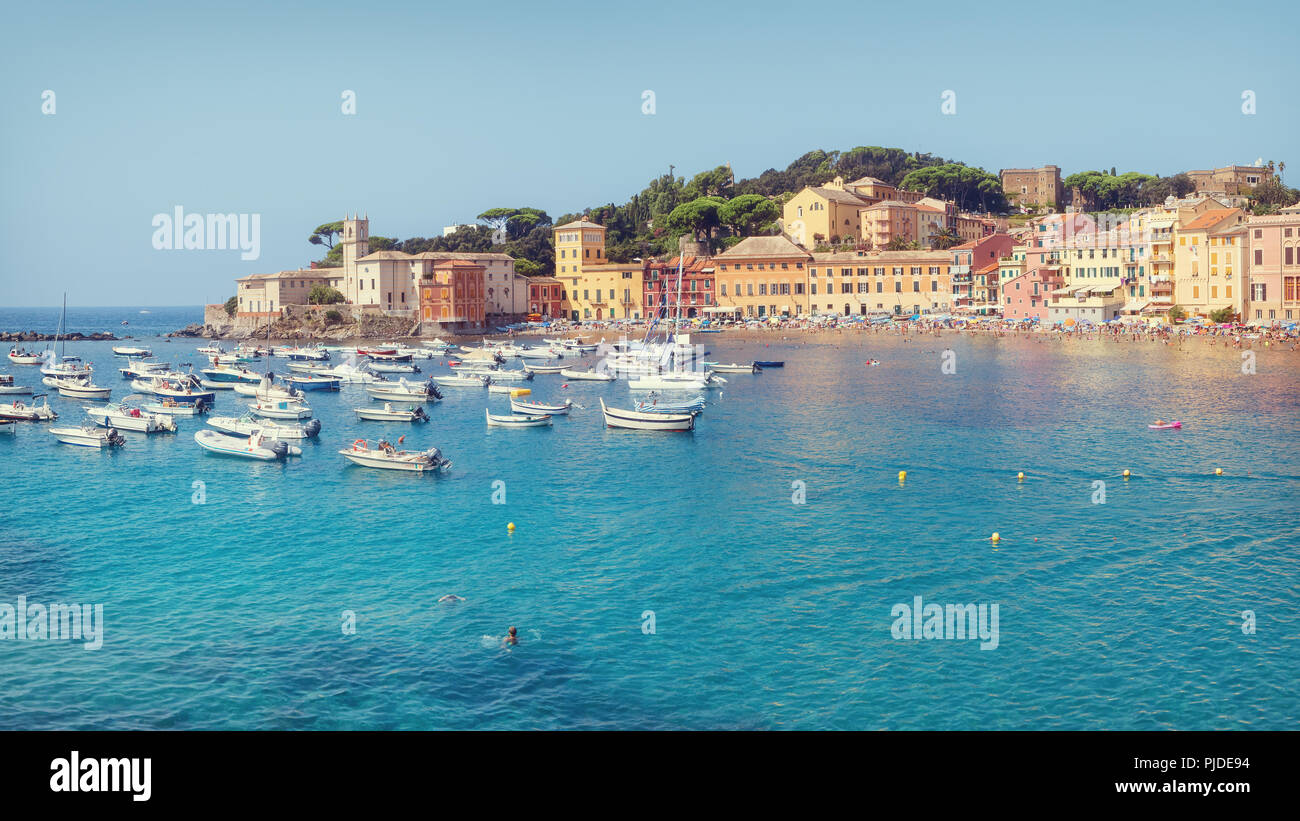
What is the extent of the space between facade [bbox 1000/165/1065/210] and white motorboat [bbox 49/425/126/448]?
122m

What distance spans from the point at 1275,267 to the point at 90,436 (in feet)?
229

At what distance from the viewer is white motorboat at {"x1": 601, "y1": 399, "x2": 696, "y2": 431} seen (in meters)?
A: 41.2

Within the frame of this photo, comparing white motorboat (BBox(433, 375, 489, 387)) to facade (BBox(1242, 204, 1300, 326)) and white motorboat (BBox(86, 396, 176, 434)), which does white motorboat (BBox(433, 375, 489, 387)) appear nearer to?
white motorboat (BBox(86, 396, 176, 434))

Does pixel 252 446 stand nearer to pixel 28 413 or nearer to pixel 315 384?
pixel 28 413

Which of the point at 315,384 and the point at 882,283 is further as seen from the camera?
the point at 882,283

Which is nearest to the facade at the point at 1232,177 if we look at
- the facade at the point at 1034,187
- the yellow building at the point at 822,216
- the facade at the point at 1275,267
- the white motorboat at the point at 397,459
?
the facade at the point at 1034,187

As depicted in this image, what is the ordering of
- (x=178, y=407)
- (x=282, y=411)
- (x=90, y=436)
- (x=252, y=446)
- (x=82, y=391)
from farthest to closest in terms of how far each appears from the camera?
(x=82, y=391) → (x=178, y=407) → (x=282, y=411) → (x=90, y=436) → (x=252, y=446)

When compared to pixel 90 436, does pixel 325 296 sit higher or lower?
higher

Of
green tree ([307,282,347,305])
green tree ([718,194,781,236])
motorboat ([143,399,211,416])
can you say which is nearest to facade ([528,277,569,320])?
green tree ([307,282,347,305])

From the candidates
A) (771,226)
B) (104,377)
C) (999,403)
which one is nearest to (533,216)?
(771,226)

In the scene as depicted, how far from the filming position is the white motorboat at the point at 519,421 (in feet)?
145

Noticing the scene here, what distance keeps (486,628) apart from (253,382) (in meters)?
45.7

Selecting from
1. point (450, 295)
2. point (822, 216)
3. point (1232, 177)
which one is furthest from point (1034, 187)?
point (450, 295)

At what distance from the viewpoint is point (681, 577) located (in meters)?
22.2
